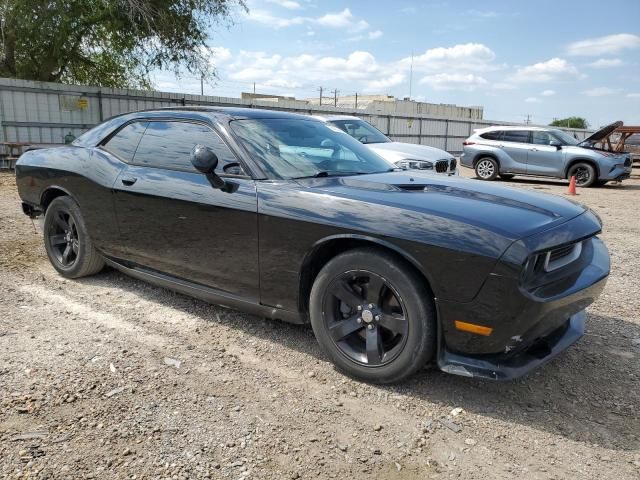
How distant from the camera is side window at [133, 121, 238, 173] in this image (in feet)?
11.8

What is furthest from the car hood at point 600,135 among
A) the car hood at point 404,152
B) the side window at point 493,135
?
the car hood at point 404,152

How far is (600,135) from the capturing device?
1521 centimetres

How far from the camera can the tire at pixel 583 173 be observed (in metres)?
14.8

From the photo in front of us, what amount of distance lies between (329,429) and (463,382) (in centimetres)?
95

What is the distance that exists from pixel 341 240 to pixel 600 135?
14.9 metres

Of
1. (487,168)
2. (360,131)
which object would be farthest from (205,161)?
(487,168)

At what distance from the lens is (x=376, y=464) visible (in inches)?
91.1

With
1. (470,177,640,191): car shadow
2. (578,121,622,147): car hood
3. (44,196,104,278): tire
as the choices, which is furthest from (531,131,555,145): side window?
(44,196,104,278): tire

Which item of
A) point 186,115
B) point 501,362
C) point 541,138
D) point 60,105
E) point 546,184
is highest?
point 60,105

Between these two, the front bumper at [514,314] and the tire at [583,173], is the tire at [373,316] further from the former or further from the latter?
the tire at [583,173]

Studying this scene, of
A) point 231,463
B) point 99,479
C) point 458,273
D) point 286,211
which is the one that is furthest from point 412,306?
point 99,479

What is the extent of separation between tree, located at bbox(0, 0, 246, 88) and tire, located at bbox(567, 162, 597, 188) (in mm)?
12210

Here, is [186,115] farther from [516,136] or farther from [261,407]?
[516,136]

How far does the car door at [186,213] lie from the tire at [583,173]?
13.9 m
